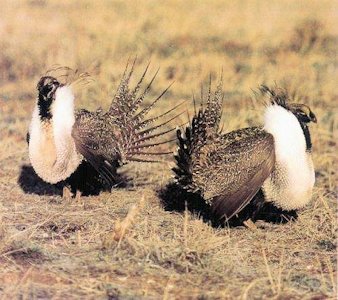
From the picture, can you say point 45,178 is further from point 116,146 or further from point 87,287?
point 87,287

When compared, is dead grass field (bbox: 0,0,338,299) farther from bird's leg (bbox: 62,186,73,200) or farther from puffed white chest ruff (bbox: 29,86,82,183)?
puffed white chest ruff (bbox: 29,86,82,183)

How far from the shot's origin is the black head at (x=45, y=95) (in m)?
4.36

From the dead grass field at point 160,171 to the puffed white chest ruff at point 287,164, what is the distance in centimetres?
21

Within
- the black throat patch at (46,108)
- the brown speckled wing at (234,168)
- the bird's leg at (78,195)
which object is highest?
the black throat patch at (46,108)

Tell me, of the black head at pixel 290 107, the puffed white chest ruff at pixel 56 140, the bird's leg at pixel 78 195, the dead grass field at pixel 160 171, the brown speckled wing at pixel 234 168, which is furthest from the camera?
the bird's leg at pixel 78 195

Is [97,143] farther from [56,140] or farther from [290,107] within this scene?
[290,107]

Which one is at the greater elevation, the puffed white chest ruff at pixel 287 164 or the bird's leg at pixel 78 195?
the puffed white chest ruff at pixel 287 164

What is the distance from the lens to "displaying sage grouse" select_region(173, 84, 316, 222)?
3959mm

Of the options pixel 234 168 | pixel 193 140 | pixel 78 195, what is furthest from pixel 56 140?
pixel 234 168

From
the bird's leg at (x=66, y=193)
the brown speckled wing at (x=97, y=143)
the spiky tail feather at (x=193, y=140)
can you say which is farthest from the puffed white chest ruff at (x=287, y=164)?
the bird's leg at (x=66, y=193)

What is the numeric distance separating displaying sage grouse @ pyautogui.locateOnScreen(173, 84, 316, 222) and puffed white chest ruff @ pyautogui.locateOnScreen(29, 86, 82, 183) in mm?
630

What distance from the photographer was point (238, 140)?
4.12 metres

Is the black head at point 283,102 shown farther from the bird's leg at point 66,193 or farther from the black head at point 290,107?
the bird's leg at point 66,193

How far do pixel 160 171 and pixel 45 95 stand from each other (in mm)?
1145
